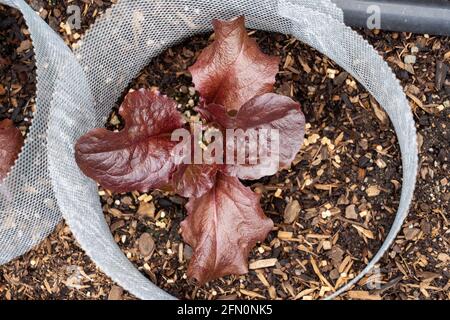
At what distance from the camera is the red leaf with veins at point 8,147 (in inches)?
55.7

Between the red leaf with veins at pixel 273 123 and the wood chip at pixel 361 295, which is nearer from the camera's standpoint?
the red leaf with veins at pixel 273 123

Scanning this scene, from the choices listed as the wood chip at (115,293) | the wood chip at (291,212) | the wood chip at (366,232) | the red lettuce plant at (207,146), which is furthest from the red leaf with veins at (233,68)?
the wood chip at (115,293)

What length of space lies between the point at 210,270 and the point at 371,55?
1.82 feet

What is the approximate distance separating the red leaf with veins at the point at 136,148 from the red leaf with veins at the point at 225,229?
118mm

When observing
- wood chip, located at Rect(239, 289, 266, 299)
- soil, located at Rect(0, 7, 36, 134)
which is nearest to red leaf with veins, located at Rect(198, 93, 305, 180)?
wood chip, located at Rect(239, 289, 266, 299)

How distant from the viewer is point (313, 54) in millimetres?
1509

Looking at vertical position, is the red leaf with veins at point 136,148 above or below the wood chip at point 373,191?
above

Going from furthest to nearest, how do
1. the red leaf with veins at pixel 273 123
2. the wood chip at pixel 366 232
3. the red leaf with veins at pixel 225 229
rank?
the wood chip at pixel 366 232, the red leaf with veins at pixel 225 229, the red leaf with veins at pixel 273 123

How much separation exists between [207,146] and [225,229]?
0.18m

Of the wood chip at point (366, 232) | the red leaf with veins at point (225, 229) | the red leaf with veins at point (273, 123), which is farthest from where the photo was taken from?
the wood chip at point (366, 232)

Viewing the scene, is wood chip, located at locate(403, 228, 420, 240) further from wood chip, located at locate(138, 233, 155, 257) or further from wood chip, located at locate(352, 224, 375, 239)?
wood chip, located at locate(138, 233, 155, 257)

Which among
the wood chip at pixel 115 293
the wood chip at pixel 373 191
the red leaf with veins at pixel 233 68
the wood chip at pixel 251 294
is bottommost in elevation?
the wood chip at pixel 251 294

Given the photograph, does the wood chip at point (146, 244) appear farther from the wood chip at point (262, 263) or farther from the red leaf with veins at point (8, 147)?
the red leaf with veins at point (8, 147)

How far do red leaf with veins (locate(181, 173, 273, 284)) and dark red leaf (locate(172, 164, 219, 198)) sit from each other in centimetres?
6
